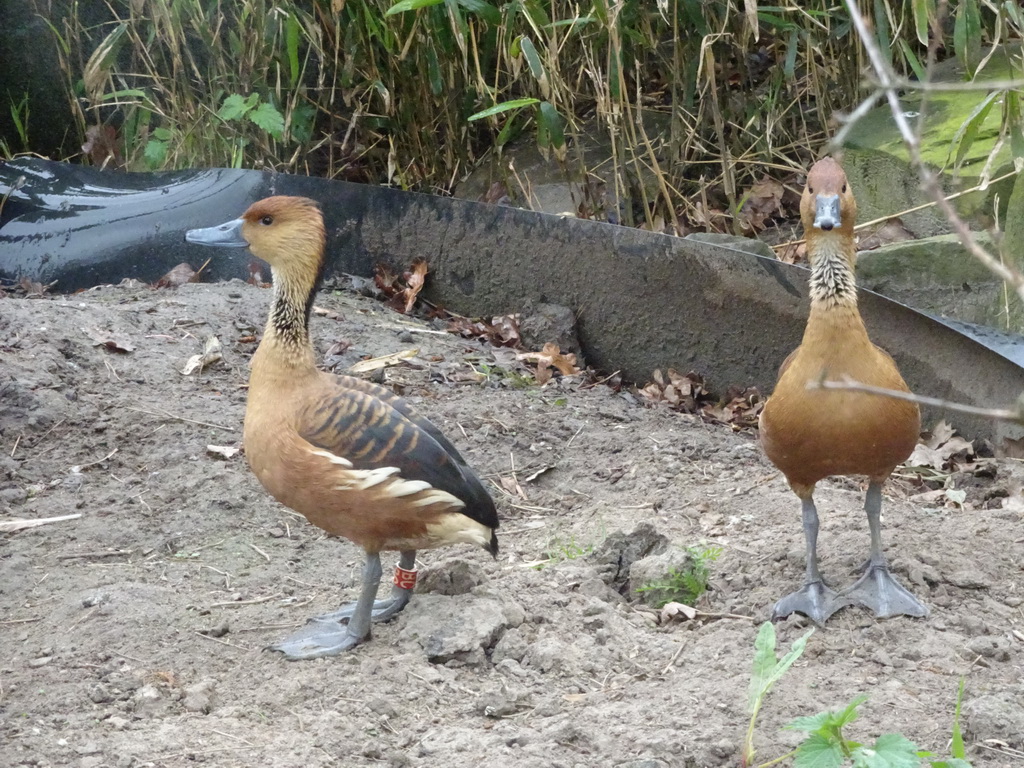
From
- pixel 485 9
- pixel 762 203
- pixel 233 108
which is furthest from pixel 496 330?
pixel 233 108

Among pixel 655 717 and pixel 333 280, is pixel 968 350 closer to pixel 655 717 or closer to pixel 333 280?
pixel 655 717

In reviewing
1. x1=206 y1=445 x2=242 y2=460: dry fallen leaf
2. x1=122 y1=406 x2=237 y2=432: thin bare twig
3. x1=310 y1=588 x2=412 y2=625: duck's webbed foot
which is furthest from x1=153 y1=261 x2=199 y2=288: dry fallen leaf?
x1=310 y1=588 x2=412 y2=625: duck's webbed foot

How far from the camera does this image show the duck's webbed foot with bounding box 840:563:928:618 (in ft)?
11.5

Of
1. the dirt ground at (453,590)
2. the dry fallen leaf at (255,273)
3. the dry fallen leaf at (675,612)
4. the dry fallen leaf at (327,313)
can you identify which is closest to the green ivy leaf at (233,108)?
the dry fallen leaf at (255,273)

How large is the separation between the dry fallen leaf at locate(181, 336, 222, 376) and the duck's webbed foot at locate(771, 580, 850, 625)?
292 centimetres

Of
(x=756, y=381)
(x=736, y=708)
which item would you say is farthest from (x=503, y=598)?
(x=756, y=381)

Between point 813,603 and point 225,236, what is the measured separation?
2.34 m

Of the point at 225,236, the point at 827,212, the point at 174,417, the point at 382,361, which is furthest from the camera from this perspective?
the point at 382,361

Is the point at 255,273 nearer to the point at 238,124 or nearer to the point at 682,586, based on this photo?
the point at 238,124

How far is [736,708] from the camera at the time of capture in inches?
119

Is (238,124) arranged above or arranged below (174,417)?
above

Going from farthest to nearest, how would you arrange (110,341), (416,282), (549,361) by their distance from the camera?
(416,282) → (549,361) → (110,341)

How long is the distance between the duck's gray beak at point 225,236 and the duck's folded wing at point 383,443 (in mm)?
725

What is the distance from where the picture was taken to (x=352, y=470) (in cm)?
342
